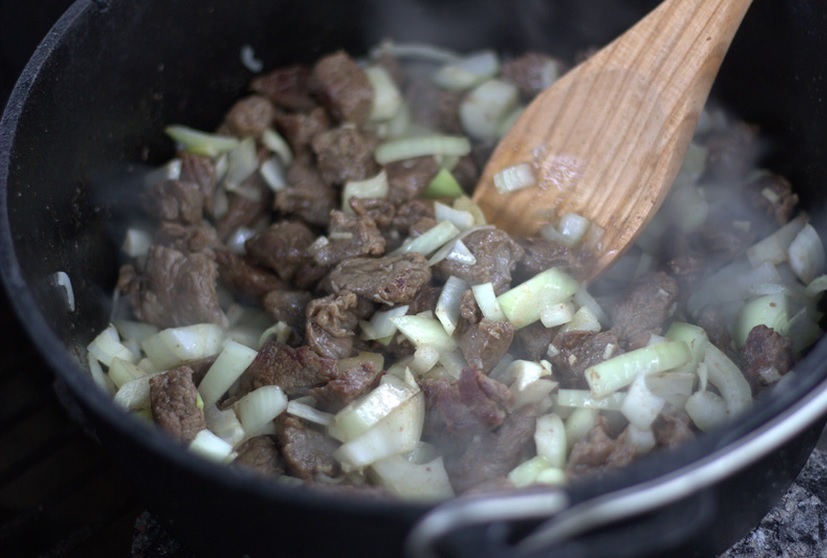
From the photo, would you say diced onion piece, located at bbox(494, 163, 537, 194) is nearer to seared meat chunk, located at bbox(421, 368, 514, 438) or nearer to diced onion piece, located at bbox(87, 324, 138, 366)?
seared meat chunk, located at bbox(421, 368, 514, 438)

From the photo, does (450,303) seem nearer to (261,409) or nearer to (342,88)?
(261,409)

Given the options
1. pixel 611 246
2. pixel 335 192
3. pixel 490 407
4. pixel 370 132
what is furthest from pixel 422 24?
pixel 490 407

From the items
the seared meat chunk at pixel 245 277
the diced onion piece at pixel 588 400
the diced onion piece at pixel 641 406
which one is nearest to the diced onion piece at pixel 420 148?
the seared meat chunk at pixel 245 277

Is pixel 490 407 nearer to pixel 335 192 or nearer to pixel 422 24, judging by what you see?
pixel 335 192

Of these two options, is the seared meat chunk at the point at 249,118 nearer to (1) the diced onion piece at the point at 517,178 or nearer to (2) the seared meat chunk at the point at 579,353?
(1) the diced onion piece at the point at 517,178

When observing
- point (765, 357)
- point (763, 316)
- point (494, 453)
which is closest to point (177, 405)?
point (494, 453)
